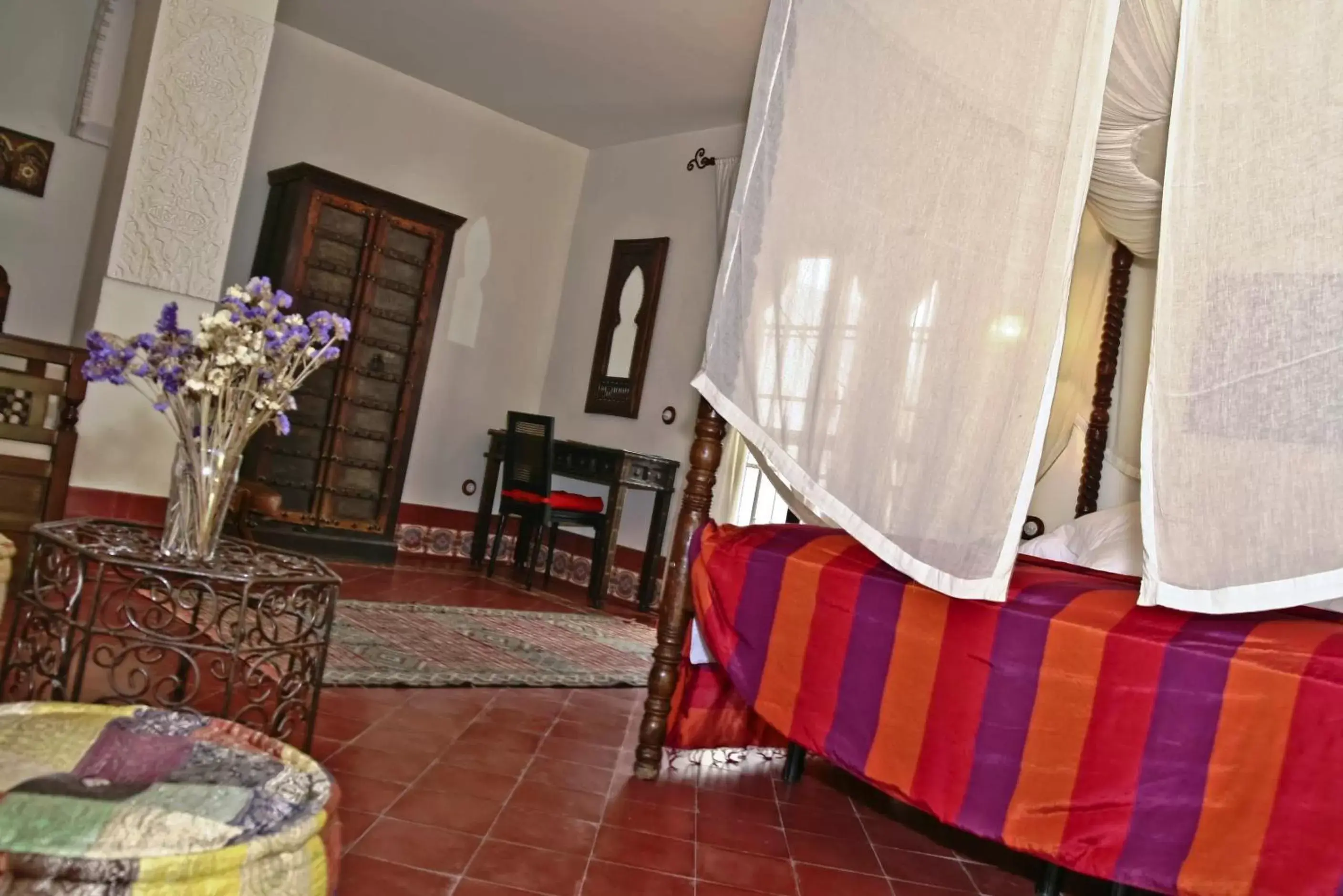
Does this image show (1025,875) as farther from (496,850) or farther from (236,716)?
(236,716)

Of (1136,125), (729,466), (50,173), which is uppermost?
(1136,125)

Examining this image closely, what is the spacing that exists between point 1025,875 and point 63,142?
18.5ft

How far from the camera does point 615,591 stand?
20.2 ft

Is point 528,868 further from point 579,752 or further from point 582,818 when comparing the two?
point 579,752

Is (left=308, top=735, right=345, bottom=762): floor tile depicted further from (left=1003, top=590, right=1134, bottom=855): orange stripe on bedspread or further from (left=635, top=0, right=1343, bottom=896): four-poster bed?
(left=1003, top=590, right=1134, bottom=855): orange stripe on bedspread

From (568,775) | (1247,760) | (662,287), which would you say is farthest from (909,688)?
(662,287)

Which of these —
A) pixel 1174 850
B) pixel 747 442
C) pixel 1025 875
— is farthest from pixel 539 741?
pixel 1174 850

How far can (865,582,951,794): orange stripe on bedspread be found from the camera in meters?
2.11

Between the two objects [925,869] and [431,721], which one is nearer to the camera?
[925,869]

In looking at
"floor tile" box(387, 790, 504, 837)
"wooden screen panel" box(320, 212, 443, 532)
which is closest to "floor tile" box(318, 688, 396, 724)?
"floor tile" box(387, 790, 504, 837)

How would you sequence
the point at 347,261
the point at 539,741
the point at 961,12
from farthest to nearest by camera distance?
the point at 347,261, the point at 539,741, the point at 961,12

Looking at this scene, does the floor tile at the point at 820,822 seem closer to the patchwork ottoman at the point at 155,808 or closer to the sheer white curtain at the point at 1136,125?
the patchwork ottoman at the point at 155,808

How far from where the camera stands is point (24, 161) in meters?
5.08

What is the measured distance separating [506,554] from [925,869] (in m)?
4.81
